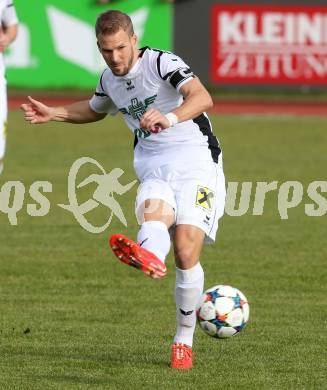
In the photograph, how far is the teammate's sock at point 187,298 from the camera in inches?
306

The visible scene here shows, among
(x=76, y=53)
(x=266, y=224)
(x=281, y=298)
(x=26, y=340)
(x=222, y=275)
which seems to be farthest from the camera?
(x=76, y=53)

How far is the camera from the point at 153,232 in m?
7.45

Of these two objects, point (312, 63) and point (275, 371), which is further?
point (312, 63)

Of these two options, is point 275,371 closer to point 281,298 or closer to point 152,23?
point 281,298

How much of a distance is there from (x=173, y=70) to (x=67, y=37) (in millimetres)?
23681

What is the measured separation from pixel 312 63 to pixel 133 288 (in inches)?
845

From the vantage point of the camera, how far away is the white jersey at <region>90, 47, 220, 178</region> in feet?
26.1

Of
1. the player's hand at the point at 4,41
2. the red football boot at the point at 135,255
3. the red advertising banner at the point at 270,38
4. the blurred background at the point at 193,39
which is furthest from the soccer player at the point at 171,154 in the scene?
the red advertising banner at the point at 270,38

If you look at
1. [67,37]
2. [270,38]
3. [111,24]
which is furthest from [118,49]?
[270,38]

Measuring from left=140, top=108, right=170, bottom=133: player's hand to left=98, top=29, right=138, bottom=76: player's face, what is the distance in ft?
1.98

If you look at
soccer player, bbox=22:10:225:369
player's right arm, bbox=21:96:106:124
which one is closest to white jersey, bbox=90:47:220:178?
soccer player, bbox=22:10:225:369

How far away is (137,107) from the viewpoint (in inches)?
318

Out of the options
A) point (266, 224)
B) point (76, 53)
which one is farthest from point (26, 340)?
point (76, 53)

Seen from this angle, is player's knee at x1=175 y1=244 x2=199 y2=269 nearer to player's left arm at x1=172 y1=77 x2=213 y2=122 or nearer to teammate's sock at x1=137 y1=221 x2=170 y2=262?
teammate's sock at x1=137 y1=221 x2=170 y2=262
